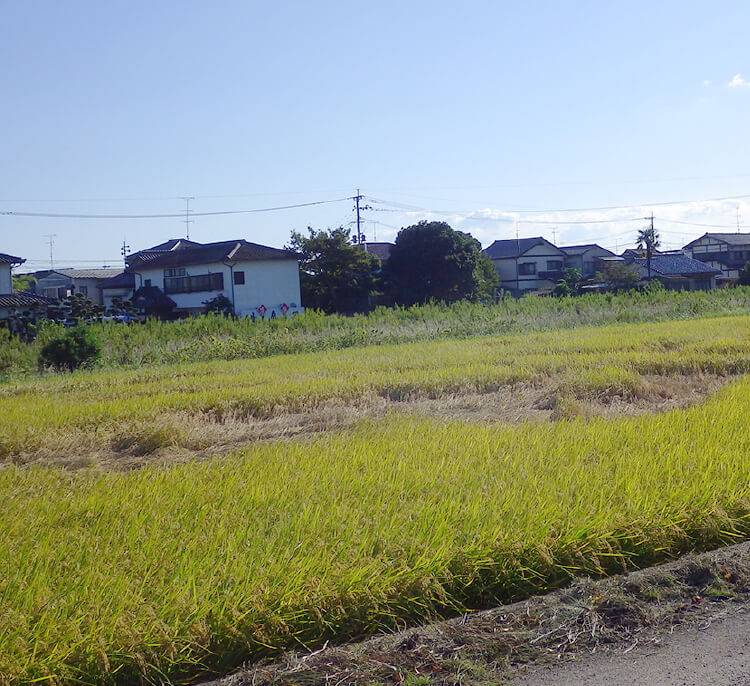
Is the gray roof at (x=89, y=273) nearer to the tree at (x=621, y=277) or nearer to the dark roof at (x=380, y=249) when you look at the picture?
the dark roof at (x=380, y=249)

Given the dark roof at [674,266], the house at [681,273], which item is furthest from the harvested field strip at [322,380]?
the dark roof at [674,266]

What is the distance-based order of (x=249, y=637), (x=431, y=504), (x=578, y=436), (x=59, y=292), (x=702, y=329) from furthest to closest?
1. (x=59, y=292)
2. (x=702, y=329)
3. (x=578, y=436)
4. (x=431, y=504)
5. (x=249, y=637)

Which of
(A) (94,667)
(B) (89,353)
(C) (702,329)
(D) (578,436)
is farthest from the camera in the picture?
(C) (702,329)

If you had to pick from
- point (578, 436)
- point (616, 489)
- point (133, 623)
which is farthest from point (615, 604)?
point (578, 436)

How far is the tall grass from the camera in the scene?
17891mm

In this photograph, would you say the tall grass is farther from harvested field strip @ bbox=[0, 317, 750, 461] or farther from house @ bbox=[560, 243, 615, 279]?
house @ bbox=[560, 243, 615, 279]

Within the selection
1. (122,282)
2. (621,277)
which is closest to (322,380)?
(122,282)

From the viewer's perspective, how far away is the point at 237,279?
3509 cm

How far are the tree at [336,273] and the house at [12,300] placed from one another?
12.3 meters

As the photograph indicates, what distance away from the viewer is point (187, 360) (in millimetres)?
17766

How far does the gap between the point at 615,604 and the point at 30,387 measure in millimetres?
11152

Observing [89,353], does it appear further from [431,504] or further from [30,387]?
[431,504]

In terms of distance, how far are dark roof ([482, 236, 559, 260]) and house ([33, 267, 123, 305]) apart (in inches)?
959

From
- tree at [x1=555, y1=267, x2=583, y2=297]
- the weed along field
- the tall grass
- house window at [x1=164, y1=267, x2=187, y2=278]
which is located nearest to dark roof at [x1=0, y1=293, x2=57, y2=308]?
house window at [x1=164, y1=267, x2=187, y2=278]
